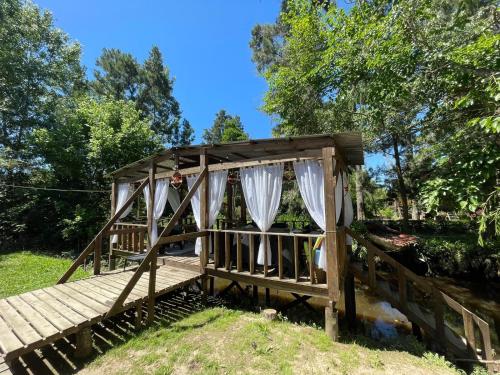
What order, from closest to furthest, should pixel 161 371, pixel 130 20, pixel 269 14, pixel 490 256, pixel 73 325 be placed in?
pixel 161 371
pixel 73 325
pixel 490 256
pixel 130 20
pixel 269 14

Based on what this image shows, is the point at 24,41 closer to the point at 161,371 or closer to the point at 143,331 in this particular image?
the point at 143,331

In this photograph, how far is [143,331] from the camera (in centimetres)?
434

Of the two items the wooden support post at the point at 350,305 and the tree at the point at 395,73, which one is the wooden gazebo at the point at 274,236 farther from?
the tree at the point at 395,73

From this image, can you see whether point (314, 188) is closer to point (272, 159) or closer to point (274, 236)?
point (272, 159)

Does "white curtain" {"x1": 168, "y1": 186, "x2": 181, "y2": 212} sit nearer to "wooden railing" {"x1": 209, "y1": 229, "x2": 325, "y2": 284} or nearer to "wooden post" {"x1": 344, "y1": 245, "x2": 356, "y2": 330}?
"wooden railing" {"x1": 209, "y1": 229, "x2": 325, "y2": 284}

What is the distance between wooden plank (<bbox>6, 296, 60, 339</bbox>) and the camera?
3494mm

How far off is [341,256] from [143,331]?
390 centimetres

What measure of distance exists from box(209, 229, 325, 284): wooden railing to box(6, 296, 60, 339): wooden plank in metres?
3.02

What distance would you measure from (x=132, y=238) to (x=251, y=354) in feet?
20.0

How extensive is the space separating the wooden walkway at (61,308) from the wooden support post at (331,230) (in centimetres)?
308

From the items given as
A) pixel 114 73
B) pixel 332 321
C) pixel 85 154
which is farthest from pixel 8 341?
pixel 114 73

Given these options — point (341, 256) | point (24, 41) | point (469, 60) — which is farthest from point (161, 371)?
point (24, 41)

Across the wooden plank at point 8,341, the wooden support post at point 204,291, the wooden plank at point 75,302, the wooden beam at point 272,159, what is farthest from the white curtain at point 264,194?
the wooden plank at point 8,341

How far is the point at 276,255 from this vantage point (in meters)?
5.51
